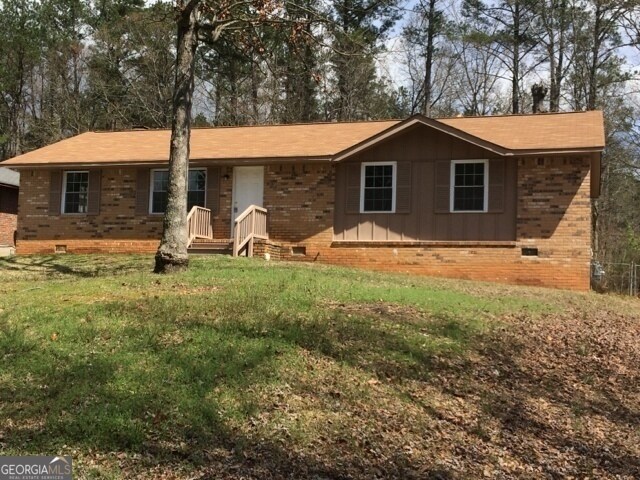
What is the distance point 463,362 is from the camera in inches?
262

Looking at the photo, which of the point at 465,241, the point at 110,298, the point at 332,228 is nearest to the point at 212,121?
the point at 332,228

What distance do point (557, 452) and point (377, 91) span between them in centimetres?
2894

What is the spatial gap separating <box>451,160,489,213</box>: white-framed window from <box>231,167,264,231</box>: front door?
17.5 ft

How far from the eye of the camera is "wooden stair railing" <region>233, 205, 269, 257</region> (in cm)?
1528

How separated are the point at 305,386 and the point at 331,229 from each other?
10.9 m

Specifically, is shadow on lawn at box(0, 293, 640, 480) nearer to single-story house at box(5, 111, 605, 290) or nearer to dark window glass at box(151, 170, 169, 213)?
single-story house at box(5, 111, 605, 290)

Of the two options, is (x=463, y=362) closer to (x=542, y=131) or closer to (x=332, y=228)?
(x=332, y=228)

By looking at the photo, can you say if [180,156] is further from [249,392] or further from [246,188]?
[249,392]

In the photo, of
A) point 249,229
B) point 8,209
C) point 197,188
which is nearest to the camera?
point 249,229

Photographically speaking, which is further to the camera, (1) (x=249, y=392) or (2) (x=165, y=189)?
(2) (x=165, y=189)

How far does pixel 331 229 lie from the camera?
16281 mm

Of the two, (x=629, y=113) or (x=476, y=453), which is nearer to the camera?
(x=476, y=453)

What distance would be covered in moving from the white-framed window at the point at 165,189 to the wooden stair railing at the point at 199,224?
2.19ft

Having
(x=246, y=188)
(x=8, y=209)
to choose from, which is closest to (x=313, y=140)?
(x=246, y=188)
